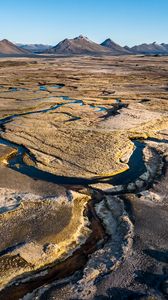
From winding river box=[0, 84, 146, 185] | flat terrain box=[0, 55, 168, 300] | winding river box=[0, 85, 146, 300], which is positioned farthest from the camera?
winding river box=[0, 84, 146, 185]

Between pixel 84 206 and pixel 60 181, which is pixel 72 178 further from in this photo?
pixel 84 206

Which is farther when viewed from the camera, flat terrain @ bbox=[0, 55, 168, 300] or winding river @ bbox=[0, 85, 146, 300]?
flat terrain @ bbox=[0, 55, 168, 300]

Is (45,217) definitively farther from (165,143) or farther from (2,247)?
(165,143)

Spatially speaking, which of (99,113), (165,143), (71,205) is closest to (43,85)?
(99,113)

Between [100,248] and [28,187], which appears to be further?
[28,187]

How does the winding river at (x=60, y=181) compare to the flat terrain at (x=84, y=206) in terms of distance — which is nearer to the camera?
the winding river at (x=60, y=181)

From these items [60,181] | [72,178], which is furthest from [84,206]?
[72,178]

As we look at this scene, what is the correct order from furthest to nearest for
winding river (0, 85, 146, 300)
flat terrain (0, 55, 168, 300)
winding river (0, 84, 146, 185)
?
winding river (0, 84, 146, 185), flat terrain (0, 55, 168, 300), winding river (0, 85, 146, 300)

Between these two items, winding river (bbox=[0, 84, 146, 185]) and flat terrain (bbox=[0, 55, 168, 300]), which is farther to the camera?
winding river (bbox=[0, 84, 146, 185])
